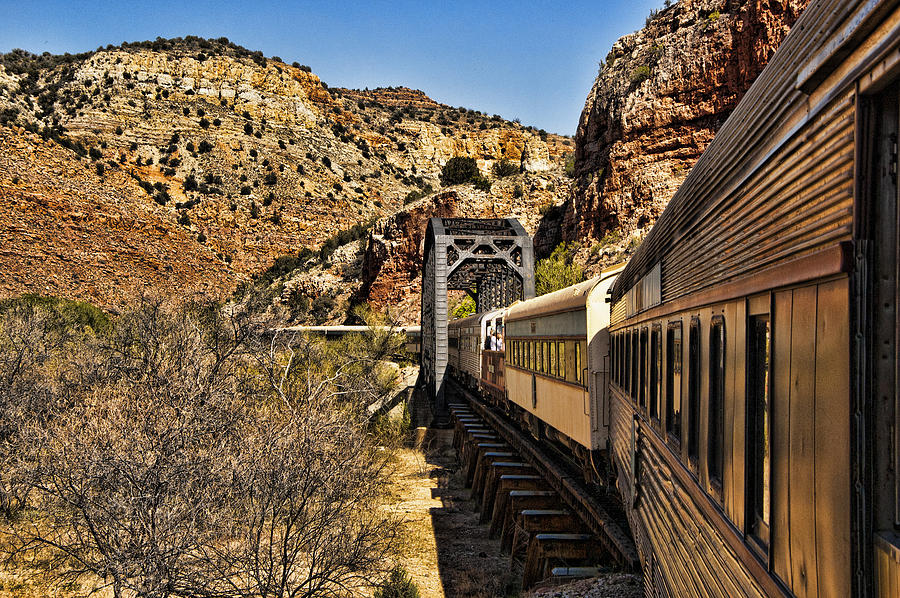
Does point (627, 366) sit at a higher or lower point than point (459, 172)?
lower

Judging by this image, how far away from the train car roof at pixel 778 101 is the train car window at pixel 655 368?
1.18 m

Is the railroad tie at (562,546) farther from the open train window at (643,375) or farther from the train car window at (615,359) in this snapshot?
the open train window at (643,375)

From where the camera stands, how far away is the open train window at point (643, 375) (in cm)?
601

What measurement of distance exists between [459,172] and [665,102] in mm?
38846

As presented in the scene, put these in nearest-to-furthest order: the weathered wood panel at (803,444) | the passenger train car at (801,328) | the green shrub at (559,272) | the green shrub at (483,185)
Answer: the passenger train car at (801,328) < the weathered wood panel at (803,444) < the green shrub at (559,272) < the green shrub at (483,185)

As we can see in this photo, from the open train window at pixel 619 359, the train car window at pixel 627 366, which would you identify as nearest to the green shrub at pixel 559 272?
the open train window at pixel 619 359

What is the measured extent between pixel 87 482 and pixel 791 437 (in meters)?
13.4

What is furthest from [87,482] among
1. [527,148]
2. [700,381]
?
[527,148]

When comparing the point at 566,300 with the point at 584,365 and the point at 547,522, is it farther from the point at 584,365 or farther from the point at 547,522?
the point at 547,522

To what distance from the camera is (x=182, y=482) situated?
13.2m

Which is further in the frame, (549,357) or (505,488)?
(505,488)

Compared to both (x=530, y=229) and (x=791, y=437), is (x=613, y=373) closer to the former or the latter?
(x=791, y=437)

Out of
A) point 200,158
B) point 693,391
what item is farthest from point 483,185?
point 693,391

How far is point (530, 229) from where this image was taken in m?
58.4
